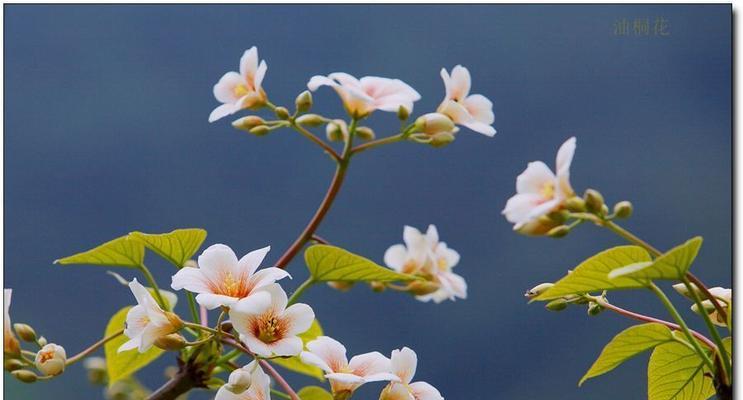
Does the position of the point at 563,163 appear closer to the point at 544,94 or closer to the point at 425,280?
the point at 425,280

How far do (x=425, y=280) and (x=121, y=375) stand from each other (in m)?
0.36

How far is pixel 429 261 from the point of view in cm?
91

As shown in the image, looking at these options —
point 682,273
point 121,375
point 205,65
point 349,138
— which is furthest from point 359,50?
point 682,273

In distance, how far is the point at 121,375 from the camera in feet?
3.02

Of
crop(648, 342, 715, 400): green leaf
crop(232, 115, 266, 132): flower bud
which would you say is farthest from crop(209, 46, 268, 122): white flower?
crop(648, 342, 715, 400): green leaf

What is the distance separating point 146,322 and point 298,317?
5.2 inches

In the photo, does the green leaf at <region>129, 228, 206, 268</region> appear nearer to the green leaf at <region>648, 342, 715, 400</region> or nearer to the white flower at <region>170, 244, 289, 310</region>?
the white flower at <region>170, 244, 289, 310</region>

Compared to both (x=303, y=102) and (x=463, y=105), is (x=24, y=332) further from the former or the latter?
(x=463, y=105)

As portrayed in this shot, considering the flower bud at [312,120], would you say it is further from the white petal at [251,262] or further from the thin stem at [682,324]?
the thin stem at [682,324]

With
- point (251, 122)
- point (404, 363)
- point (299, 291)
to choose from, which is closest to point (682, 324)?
point (404, 363)

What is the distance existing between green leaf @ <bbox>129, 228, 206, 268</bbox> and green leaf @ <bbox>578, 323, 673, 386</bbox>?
0.39 m

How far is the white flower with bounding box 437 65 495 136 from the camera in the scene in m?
0.82

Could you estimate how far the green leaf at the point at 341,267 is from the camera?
736 mm

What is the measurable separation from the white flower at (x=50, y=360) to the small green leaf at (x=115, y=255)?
8 centimetres
